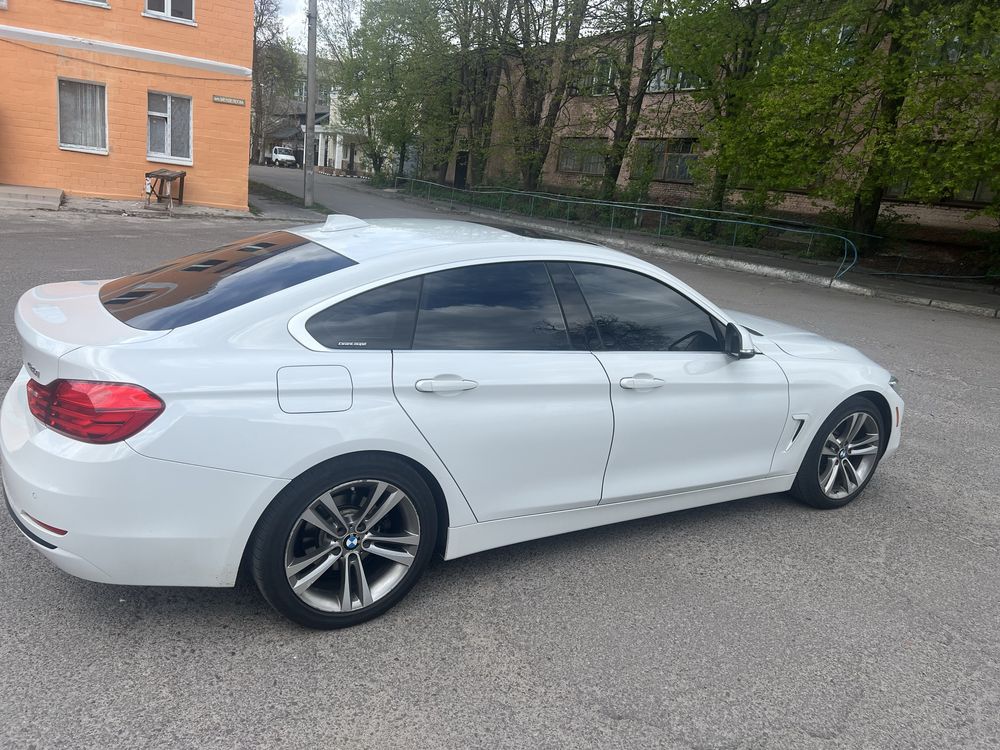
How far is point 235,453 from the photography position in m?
2.77

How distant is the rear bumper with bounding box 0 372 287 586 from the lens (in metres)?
2.66

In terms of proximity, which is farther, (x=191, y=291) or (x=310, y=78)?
(x=310, y=78)

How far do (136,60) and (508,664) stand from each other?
20.2m

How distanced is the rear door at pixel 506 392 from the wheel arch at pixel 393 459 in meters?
0.10

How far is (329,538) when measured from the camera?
10.0ft

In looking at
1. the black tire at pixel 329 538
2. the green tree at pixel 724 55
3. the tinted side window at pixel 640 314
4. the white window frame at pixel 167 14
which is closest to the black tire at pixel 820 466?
the tinted side window at pixel 640 314

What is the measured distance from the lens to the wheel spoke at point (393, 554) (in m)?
3.14

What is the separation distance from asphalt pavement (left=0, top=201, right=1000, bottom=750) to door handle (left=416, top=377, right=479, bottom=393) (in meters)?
0.97

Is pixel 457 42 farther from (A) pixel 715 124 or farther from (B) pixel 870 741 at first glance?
(B) pixel 870 741

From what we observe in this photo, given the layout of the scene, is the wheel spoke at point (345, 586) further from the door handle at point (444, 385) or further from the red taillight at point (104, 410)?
the red taillight at point (104, 410)

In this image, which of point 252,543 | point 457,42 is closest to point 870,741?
point 252,543

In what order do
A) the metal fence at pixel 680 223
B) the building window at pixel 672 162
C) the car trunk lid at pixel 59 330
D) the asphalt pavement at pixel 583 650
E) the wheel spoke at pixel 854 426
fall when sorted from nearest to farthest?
the asphalt pavement at pixel 583 650
the car trunk lid at pixel 59 330
the wheel spoke at pixel 854 426
the metal fence at pixel 680 223
the building window at pixel 672 162

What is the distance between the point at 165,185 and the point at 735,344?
1888cm

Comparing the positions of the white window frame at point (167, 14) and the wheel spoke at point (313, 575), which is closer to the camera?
the wheel spoke at point (313, 575)
